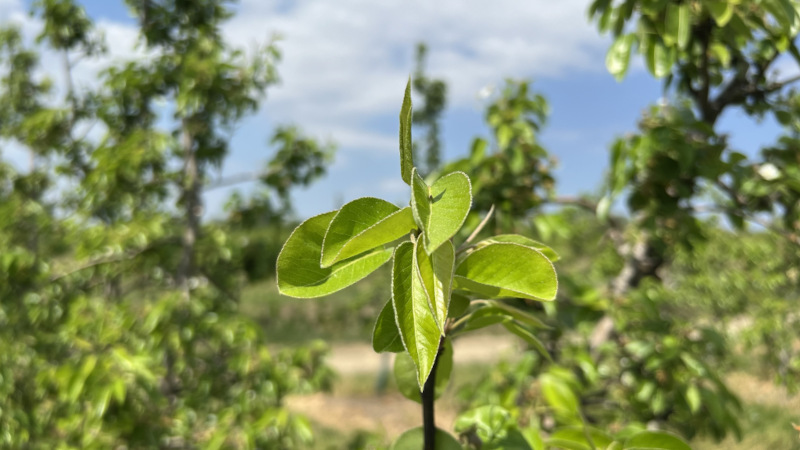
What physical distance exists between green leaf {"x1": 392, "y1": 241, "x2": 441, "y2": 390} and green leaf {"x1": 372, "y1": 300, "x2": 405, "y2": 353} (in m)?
0.08

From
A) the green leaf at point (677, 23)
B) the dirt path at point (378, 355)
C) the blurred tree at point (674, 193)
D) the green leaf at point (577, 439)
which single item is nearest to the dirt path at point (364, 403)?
the dirt path at point (378, 355)

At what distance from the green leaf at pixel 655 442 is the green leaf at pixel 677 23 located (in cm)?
113

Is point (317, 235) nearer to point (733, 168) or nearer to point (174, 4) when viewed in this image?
point (733, 168)

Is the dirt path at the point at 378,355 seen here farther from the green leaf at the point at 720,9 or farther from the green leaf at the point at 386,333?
the green leaf at the point at 386,333

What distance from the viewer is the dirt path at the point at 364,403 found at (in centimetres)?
1096

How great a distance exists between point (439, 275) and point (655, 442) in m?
0.48

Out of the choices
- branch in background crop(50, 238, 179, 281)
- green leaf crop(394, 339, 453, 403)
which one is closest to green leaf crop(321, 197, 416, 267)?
green leaf crop(394, 339, 453, 403)

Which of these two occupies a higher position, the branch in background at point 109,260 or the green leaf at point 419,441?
the green leaf at point 419,441

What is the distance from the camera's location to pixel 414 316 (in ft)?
1.70

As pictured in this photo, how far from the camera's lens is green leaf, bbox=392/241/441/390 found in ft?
1.66

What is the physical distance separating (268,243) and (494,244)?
14.7ft

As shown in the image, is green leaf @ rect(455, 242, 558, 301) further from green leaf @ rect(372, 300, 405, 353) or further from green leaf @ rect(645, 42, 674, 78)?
green leaf @ rect(645, 42, 674, 78)

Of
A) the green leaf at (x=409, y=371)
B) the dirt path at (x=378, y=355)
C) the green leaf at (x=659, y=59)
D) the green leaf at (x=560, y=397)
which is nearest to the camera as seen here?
the green leaf at (x=409, y=371)

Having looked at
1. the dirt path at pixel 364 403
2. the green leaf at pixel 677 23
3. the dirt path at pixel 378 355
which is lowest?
the dirt path at pixel 378 355
